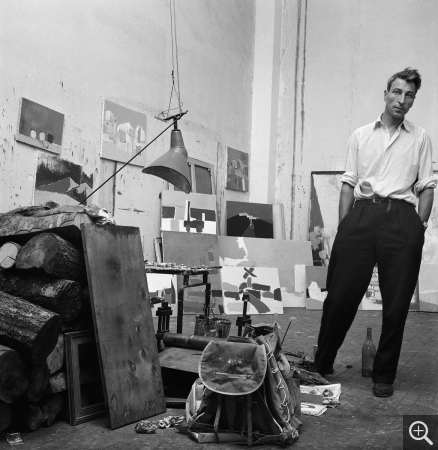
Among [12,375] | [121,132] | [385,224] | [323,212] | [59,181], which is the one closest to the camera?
[12,375]

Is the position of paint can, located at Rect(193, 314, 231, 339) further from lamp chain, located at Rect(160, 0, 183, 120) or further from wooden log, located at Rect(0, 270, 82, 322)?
lamp chain, located at Rect(160, 0, 183, 120)

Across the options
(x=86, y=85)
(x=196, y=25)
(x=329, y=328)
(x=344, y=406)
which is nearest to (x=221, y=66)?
(x=196, y=25)

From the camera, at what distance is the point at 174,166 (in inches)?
158

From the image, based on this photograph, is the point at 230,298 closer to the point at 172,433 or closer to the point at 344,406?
the point at 344,406

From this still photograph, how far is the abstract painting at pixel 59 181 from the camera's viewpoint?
529 cm

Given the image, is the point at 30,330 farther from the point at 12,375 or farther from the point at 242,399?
the point at 242,399

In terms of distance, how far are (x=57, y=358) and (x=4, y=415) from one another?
36 cm

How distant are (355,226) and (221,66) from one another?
5527 millimetres

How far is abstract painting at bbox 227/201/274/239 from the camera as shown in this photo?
332 inches

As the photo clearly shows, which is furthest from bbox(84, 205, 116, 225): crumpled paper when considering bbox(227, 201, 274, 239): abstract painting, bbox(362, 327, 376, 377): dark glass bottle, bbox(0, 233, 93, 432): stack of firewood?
bbox(227, 201, 274, 239): abstract painting

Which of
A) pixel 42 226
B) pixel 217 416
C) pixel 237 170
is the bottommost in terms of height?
pixel 217 416

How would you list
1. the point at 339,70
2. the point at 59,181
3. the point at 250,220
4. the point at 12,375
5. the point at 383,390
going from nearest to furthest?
the point at 12,375, the point at 383,390, the point at 59,181, the point at 250,220, the point at 339,70

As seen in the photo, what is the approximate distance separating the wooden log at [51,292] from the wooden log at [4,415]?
489mm

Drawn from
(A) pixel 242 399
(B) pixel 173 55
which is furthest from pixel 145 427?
(B) pixel 173 55
